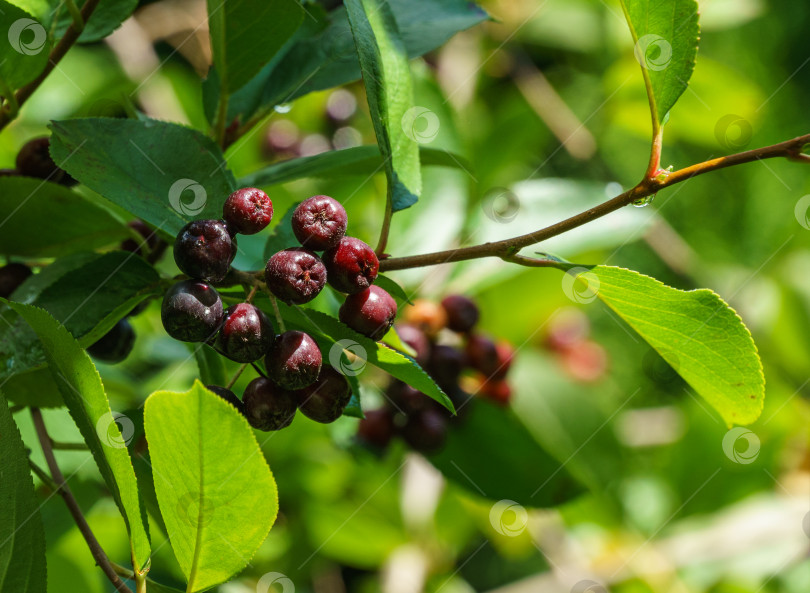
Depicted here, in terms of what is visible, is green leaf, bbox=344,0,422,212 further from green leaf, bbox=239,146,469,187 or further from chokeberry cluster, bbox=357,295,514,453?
chokeberry cluster, bbox=357,295,514,453

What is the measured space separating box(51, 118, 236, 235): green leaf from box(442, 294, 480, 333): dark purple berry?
0.73 m

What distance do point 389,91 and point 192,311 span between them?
1.24ft

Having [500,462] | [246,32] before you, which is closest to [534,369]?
[500,462]

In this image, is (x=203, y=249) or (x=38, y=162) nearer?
(x=203, y=249)

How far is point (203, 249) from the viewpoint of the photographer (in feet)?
2.77

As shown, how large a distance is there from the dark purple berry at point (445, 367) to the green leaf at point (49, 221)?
66 cm

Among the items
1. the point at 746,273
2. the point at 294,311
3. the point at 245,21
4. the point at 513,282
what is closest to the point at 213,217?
the point at 294,311

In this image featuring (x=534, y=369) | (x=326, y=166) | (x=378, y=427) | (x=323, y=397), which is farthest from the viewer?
(x=534, y=369)

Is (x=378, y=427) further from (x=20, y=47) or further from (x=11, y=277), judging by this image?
(x=20, y=47)

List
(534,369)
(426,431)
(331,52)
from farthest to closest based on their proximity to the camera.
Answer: (534,369) → (426,431) → (331,52)

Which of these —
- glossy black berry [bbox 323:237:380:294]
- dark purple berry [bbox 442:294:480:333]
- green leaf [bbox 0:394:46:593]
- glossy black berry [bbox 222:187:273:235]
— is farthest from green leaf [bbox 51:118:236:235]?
dark purple berry [bbox 442:294:480:333]

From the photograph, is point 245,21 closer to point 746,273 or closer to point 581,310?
point 581,310

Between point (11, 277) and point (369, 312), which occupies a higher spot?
point (11, 277)

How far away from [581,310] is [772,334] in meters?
0.71
